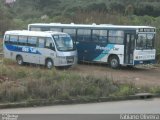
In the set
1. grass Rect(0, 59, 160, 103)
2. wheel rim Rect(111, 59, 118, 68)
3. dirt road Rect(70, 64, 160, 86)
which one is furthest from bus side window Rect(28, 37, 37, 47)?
grass Rect(0, 59, 160, 103)

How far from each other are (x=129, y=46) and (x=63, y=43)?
4046mm

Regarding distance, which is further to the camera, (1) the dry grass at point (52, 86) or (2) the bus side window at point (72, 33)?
(2) the bus side window at point (72, 33)

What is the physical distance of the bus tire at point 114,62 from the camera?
1164 inches

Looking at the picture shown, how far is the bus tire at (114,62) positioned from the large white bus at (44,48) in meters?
2.30

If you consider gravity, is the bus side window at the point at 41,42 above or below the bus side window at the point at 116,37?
below

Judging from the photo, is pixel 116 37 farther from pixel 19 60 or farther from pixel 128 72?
pixel 19 60

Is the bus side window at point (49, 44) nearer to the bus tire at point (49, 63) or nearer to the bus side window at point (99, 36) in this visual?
the bus tire at point (49, 63)

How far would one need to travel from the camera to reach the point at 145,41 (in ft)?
95.5

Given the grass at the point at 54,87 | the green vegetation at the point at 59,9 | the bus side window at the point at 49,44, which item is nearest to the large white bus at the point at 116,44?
the bus side window at the point at 49,44

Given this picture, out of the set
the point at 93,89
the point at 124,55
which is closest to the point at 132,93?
the point at 93,89

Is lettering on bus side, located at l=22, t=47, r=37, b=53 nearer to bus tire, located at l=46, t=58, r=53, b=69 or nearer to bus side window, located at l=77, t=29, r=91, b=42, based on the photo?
bus tire, located at l=46, t=58, r=53, b=69

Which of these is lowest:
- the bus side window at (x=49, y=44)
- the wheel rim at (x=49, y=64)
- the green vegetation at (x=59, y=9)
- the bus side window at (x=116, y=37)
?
the wheel rim at (x=49, y=64)

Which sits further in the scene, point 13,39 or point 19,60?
point 13,39

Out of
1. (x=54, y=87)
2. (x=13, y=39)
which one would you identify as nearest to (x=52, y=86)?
(x=54, y=87)
